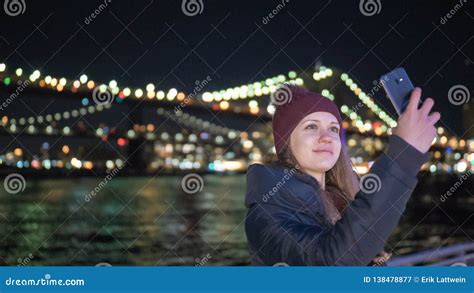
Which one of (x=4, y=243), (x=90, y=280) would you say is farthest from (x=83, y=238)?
(x=90, y=280)

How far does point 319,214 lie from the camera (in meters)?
1.56

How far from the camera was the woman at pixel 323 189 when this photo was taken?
1428 mm

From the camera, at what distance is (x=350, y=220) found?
4.71 feet

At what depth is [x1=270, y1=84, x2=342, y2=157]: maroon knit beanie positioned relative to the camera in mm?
1664

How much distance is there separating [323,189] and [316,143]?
0.11 metres

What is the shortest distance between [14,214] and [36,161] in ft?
87.4

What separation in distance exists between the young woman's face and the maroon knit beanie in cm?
1

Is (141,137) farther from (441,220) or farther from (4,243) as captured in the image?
(4,243)

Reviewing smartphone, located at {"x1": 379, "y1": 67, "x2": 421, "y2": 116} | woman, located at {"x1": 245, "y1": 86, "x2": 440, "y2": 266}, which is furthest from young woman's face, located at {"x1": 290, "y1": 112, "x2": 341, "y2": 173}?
smartphone, located at {"x1": 379, "y1": 67, "x2": 421, "y2": 116}

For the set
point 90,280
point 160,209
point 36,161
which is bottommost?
point 36,161

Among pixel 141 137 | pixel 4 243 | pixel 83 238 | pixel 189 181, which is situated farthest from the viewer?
pixel 141 137

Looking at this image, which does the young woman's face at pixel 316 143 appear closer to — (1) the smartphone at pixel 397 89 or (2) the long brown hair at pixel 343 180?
(2) the long brown hair at pixel 343 180

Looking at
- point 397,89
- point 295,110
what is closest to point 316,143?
point 295,110

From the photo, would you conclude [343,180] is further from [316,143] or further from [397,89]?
[397,89]
